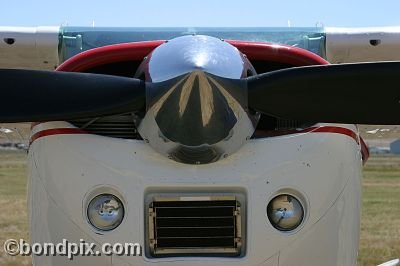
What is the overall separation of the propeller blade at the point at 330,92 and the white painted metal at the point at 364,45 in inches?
83.9

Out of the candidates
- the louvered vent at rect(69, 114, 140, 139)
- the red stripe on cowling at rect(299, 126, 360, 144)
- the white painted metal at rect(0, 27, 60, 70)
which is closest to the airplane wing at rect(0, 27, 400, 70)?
the white painted metal at rect(0, 27, 60, 70)

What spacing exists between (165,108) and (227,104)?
9.3 inches

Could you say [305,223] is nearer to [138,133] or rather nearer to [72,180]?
[138,133]

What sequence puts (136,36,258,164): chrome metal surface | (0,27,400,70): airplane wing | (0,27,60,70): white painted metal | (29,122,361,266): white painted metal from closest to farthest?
1. (136,36,258,164): chrome metal surface
2. (29,122,361,266): white painted metal
3. (0,27,400,70): airplane wing
4. (0,27,60,70): white painted metal

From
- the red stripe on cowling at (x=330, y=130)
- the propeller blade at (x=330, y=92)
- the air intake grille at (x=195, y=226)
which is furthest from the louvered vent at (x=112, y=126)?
the red stripe on cowling at (x=330, y=130)

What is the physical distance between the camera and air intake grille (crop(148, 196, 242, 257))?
124 inches

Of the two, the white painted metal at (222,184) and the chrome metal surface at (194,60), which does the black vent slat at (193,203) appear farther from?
the chrome metal surface at (194,60)

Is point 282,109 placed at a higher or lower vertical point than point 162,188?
higher

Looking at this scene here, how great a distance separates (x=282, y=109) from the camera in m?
2.98

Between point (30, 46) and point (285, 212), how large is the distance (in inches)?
122

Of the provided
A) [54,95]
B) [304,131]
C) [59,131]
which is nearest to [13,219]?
[59,131]

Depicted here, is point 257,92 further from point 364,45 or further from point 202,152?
point 364,45

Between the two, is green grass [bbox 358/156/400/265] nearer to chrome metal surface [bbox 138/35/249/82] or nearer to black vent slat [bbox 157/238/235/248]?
black vent slat [bbox 157/238/235/248]

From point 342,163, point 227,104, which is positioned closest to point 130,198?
point 227,104
